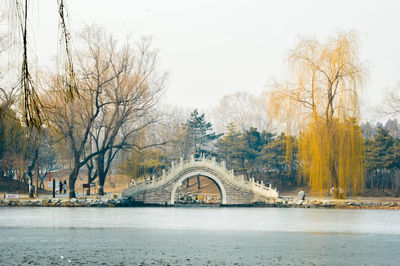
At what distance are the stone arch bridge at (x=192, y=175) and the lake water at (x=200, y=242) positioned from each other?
44.5ft

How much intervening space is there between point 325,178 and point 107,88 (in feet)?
52.9

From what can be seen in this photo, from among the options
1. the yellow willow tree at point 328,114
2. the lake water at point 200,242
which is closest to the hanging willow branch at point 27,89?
the lake water at point 200,242

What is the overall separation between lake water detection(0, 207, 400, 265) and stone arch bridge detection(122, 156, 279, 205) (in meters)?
13.6

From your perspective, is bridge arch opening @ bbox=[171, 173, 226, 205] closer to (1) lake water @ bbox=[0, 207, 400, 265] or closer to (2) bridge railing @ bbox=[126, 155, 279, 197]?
(2) bridge railing @ bbox=[126, 155, 279, 197]

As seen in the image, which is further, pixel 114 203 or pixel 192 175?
pixel 192 175

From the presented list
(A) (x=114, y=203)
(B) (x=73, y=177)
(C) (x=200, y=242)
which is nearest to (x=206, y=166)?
(A) (x=114, y=203)

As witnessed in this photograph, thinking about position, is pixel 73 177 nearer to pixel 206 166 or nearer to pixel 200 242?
pixel 206 166

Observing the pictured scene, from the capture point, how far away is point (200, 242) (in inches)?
773

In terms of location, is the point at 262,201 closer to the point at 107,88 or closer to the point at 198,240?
the point at 107,88

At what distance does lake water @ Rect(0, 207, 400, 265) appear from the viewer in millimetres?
14875

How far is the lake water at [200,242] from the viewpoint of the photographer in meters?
14.9

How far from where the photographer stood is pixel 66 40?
5.66 m

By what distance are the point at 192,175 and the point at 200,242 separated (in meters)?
24.6

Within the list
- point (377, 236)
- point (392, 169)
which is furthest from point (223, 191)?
point (377, 236)
